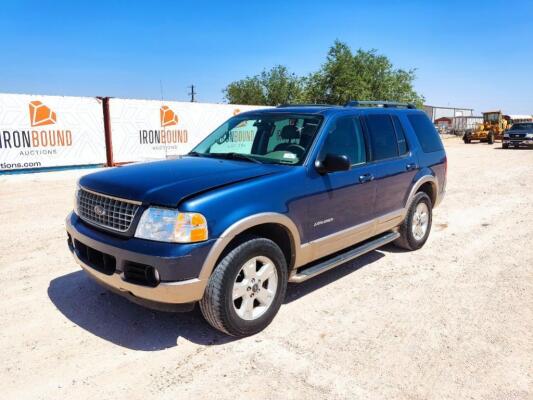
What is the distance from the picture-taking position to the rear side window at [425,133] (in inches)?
225

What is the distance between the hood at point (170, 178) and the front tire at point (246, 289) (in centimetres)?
56

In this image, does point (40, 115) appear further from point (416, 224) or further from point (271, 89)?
point (271, 89)

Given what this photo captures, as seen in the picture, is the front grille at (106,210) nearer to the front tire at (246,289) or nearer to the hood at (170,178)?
the hood at (170,178)

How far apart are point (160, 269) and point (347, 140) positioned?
2394 mm

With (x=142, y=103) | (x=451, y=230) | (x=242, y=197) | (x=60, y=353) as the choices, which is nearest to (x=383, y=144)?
(x=242, y=197)

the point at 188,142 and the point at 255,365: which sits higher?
the point at 188,142

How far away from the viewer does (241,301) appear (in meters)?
3.42

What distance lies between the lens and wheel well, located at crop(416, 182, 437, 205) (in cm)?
587

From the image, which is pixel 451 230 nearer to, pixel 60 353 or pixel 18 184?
pixel 60 353

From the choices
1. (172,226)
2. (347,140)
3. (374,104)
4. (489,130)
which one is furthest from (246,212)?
(489,130)

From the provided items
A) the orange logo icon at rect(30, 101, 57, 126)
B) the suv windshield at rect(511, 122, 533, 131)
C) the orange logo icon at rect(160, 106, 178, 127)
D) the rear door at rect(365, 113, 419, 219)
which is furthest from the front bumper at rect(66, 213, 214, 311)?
the suv windshield at rect(511, 122, 533, 131)

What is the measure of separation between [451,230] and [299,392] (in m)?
5.00

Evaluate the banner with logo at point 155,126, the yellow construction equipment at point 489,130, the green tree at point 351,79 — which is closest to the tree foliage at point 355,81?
the green tree at point 351,79

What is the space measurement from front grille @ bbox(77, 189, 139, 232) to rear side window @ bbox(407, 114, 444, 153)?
3.98m
